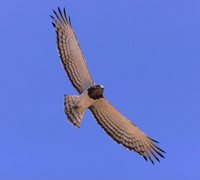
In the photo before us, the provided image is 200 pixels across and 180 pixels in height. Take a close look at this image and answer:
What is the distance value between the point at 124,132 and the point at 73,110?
1.62 m

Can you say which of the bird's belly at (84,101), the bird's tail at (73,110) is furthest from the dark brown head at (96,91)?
the bird's tail at (73,110)

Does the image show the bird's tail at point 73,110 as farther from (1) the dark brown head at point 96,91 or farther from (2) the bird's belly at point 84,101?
(1) the dark brown head at point 96,91

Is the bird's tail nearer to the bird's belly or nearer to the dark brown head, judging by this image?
the bird's belly

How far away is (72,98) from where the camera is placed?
83.1 feet

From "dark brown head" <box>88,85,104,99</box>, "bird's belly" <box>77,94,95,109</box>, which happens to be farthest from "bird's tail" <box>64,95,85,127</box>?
"dark brown head" <box>88,85,104,99</box>

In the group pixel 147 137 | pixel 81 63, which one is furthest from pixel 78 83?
pixel 147 137

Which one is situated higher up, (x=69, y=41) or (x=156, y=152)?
(x=69, y=41)

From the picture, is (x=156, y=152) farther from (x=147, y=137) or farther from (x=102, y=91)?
(x=102, y=91)

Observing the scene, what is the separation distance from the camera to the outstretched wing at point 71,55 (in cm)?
2602

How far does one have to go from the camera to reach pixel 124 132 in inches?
1031

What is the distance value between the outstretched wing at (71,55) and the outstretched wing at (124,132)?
0.69 meters

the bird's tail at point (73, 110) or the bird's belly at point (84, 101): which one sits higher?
the bird's belly at point (84, 101)

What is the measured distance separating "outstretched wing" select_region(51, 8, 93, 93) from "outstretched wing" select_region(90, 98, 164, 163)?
2.26 feet

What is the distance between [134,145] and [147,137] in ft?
1.18
